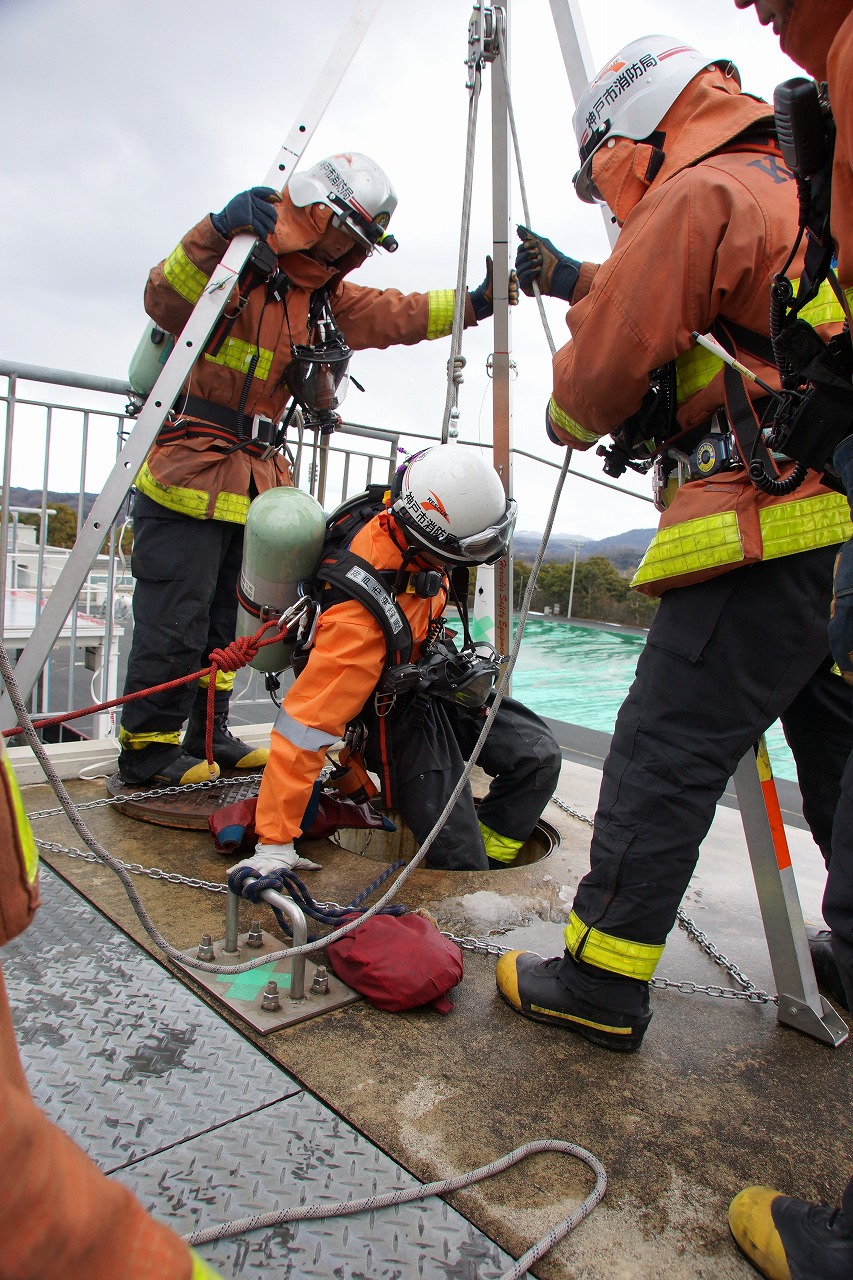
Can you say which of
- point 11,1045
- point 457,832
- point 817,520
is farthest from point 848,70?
point 457,832

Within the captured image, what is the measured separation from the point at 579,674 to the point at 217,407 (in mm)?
7081

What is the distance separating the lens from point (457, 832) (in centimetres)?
287

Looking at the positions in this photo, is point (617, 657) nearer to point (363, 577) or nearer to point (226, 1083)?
point (363, 577)

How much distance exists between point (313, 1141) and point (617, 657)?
9372 mm

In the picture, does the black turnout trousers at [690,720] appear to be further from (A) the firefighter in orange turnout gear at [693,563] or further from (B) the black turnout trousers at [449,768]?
(B) the black turnout trousers at [449,768]

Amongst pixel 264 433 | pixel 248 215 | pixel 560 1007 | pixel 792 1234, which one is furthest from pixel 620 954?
pixel 248 215

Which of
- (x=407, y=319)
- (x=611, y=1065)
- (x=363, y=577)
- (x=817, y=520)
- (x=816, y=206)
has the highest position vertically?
(x=407, y=319)

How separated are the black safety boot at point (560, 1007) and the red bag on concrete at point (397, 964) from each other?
0.14 meters

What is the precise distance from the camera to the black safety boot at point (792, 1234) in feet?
3.80

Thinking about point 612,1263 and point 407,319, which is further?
point 407,319

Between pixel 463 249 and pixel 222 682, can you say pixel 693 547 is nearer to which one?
pixel 463 249

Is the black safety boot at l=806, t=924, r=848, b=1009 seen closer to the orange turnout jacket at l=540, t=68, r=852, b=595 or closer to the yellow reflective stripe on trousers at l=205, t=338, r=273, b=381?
the orange turnout jacket at l=540, t=68, r=852, b=595

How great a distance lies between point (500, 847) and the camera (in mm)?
3309

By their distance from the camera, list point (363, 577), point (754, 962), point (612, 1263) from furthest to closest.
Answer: point (363, 577) → point (754, 962) → point (612, 1263)
